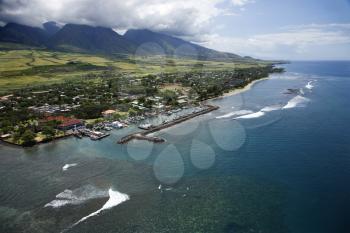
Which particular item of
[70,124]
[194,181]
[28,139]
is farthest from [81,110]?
[194,181]

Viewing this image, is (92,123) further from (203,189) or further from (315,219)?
(315,219)

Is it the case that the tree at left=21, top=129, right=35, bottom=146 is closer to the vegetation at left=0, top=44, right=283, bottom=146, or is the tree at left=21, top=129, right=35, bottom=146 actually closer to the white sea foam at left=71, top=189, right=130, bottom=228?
the vegetation at left=0, top=44, right=283, bottom=146

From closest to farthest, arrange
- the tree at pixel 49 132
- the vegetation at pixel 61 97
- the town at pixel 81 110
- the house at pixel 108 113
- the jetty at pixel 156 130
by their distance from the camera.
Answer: the jetty at pixel 156 130, the tree at pixel 49 132, the town at pixel 81 110, the vegetation at pixel 61 97, the house at pixel 108 113

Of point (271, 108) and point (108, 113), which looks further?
point (271, 108)

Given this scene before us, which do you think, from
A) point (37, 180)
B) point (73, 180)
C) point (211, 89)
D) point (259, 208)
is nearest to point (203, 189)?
point (259, 208)

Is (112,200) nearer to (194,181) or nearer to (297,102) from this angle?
(194,181)

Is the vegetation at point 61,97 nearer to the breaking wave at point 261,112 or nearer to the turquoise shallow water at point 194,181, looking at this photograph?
the turquoise shallow water at point 194,181

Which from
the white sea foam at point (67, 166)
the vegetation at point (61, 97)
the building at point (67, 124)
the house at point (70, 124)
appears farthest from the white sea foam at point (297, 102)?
the white sea foam at point (67, 166)
